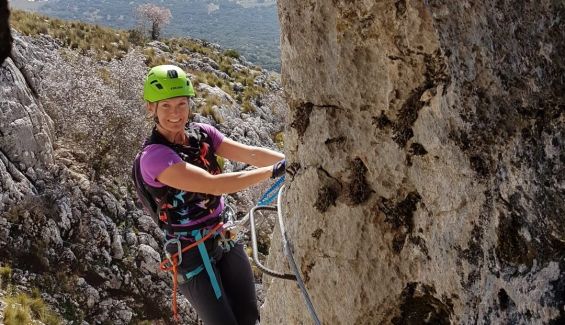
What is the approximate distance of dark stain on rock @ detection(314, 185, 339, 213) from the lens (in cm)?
289

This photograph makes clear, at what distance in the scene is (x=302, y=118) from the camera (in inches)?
120

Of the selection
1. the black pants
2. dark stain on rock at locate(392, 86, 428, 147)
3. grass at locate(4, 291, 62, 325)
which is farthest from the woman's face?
grass at locate(4, 291, 62, 325)

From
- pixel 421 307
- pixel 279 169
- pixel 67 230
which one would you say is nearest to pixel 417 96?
pixel 421 307

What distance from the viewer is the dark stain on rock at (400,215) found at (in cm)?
254

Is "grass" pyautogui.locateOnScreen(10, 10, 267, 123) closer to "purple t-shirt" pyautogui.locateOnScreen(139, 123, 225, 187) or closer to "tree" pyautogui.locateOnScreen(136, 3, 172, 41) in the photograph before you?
"tree" pyautogui.locateOnScreen(136, 3, 172, 41)

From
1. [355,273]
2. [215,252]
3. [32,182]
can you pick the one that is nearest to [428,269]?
[355,273]

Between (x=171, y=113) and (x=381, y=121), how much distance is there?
6.98 ft

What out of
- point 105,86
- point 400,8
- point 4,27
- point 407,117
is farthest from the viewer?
point 105,86

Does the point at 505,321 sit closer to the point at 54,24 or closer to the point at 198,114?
the point at 198,114

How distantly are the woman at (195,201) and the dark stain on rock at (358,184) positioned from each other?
4.01 feet

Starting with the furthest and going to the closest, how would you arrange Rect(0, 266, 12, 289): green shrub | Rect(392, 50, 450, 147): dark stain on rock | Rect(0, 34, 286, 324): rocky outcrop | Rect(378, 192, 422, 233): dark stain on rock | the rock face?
Rect(0, 34, 286, 324): rocky outcrop
Rect(0, 266, 12, 289): green shrub
Rect(378, 192, 422, 233): dark stain on rock
Rect(392, 50, 450, 147): dark stain on rock
the rock face

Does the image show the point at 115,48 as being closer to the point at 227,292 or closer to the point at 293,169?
the point at 227,292

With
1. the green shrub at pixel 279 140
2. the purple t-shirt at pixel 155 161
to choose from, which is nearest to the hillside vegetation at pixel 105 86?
the green shrub at pixel 279 140

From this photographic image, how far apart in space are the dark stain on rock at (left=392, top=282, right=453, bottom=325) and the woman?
1659 mm
